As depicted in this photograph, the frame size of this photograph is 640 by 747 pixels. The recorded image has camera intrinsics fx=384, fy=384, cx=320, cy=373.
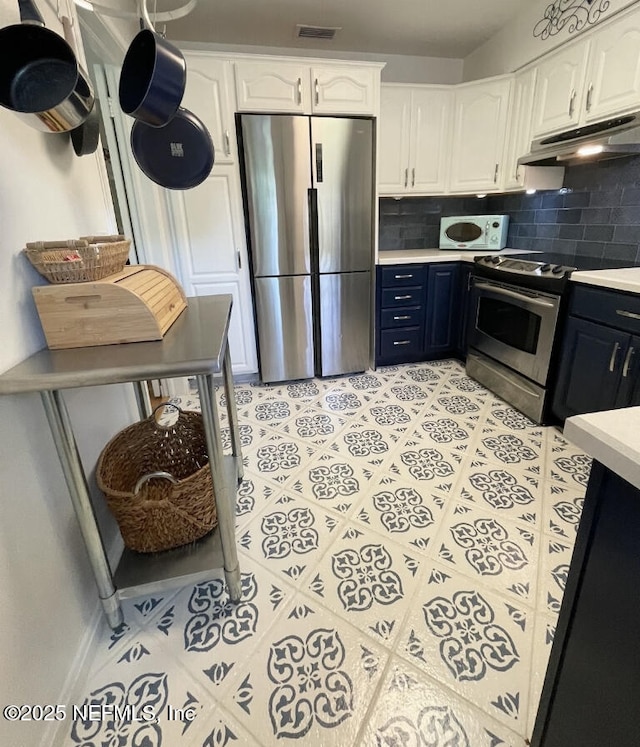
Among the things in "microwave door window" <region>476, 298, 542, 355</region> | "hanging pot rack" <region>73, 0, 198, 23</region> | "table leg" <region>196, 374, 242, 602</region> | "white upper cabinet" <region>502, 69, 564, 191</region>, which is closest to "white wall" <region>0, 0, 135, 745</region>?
"hanging pot rack" <region>73, 0, 198, 23</region>

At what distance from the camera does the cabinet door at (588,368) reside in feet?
5.88

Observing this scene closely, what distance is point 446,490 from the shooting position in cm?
175

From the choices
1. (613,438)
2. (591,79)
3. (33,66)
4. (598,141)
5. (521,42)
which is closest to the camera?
(613,438)

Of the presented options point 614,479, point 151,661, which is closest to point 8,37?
point 614,479

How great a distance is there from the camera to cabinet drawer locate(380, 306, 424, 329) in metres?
3.06

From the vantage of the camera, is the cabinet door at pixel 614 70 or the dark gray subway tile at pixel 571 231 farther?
the dark gray subway tile at pixel 571 231

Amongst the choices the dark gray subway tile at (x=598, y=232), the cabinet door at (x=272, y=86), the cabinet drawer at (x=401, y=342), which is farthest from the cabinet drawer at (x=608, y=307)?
the cabinet door at (x=272, y=86)

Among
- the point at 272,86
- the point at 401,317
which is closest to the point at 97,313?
the point at 272,86

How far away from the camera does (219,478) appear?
1.08 m

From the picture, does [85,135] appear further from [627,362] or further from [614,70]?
[614,70]

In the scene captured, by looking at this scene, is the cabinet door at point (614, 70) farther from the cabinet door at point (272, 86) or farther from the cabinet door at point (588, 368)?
the cabinet door at point (272, 86)

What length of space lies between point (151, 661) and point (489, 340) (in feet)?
8.35

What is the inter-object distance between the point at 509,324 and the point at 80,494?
2.45 meters

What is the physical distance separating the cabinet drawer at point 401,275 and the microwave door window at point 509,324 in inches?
20.1
